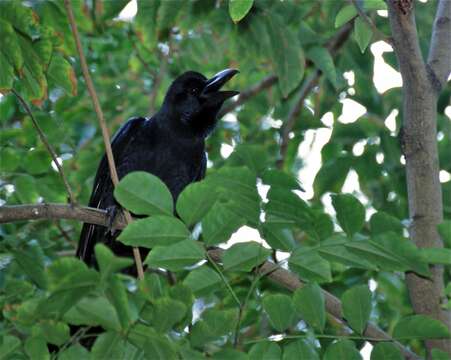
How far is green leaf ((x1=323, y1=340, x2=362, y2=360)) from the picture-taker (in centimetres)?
239

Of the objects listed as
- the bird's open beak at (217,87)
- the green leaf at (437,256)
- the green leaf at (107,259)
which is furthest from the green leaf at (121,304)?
the bird's open beak at (217,87)

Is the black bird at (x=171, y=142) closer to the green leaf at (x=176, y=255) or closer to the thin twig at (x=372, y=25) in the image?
the thin twig at (x=372, y=25)

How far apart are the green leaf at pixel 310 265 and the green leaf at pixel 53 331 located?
751 mm

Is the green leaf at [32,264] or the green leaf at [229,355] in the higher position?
the green leaf at [229,355]

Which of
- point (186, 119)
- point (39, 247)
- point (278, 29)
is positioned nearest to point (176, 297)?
point (39, 247)

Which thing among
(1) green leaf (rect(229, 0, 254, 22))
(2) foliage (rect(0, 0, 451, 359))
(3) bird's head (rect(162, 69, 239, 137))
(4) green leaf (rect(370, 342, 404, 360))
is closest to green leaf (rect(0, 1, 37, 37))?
(2) foliage (rect(0, 0, 451, 359))

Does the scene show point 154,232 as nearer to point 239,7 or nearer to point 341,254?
point 341,254

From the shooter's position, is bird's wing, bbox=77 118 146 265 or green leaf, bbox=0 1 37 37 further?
bird's wing, bbox=77 118 146 265

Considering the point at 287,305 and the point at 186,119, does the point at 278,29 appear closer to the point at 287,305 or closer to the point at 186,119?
the point at 186,119

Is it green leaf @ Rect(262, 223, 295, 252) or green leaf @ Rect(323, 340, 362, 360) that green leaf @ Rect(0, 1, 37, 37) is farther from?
green leaf @ Rect(323, 340, 362, 360)

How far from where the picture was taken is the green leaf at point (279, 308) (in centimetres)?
249

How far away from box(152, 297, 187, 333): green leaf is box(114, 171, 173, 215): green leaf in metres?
0.31

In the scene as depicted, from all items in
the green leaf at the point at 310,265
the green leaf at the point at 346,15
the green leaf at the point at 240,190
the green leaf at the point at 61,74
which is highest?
the green leaf at the point at 346,15

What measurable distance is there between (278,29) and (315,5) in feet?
4.95
